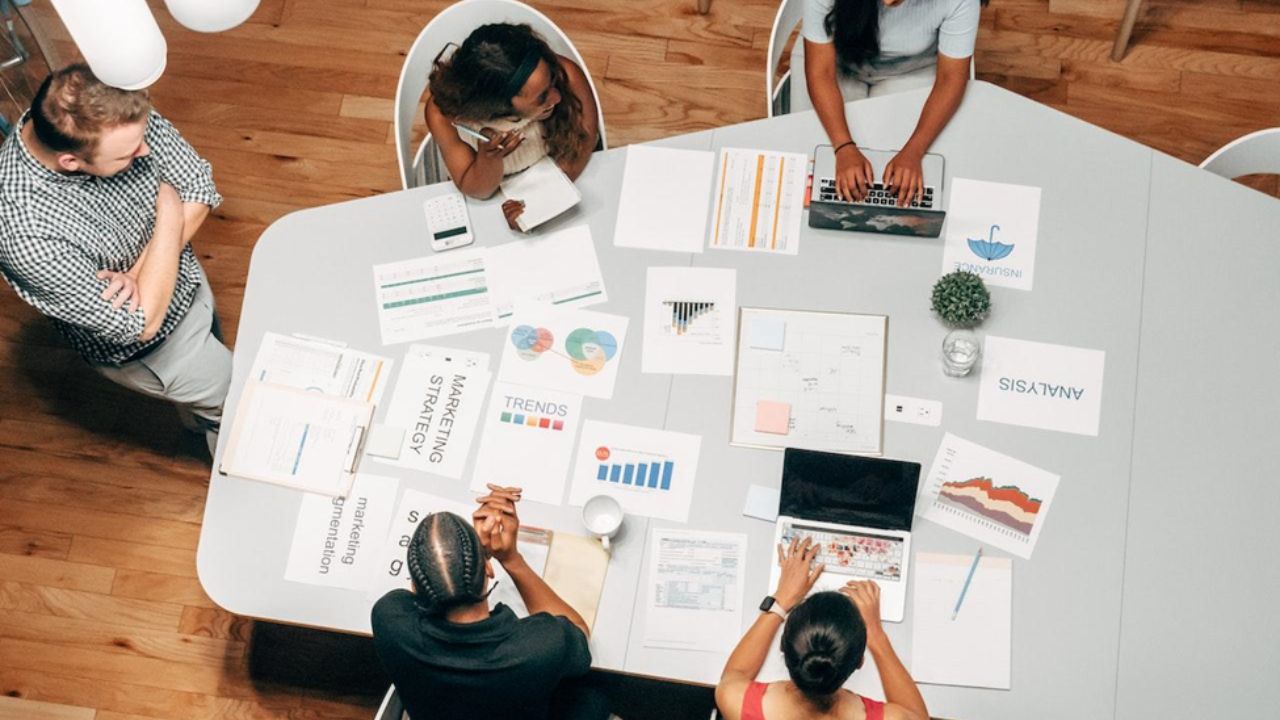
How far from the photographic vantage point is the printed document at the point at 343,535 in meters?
2.27

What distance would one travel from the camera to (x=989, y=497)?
2.26 m

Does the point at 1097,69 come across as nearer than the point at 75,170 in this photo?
No

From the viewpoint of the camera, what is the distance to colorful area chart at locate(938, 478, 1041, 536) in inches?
88.2

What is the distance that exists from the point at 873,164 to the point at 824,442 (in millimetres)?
690

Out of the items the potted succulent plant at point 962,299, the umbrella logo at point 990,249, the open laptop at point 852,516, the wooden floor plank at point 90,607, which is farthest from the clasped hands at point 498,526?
the wooden floor plank at point 90,607

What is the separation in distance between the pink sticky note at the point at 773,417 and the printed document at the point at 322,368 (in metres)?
0.85

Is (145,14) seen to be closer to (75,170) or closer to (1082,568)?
(75,170)

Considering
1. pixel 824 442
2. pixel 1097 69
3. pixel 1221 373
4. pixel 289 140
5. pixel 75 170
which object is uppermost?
pixel 1097 69

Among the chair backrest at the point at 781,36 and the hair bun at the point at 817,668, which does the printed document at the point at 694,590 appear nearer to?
the hair bun at the point at 817,668

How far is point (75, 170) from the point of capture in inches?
89.1

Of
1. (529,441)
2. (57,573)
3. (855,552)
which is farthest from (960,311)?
(57,573)

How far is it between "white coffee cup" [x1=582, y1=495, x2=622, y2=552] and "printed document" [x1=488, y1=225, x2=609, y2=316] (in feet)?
1.56

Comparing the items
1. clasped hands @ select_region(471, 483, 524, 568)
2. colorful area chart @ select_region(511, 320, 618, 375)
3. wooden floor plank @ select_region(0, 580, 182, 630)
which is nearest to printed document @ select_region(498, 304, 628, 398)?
colorful area chart @ select_region(511, 320, 618, 375)

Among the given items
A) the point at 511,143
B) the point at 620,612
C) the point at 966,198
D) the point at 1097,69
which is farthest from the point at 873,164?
the point at 1097,69
